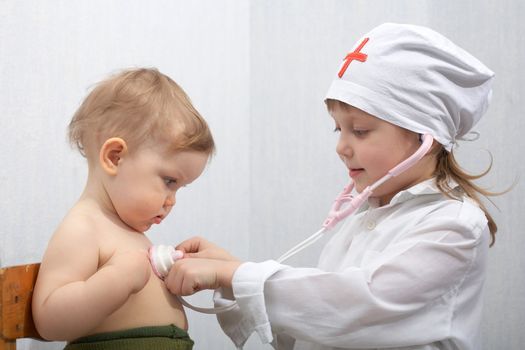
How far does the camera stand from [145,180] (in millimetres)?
1105

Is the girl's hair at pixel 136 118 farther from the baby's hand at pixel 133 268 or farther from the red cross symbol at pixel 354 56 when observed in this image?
the red cross symbol at pixel 354 56

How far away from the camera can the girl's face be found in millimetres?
1234

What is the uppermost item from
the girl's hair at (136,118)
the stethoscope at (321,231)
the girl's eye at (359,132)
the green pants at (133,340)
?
the girl's hair at (136,118)

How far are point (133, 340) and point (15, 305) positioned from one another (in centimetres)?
17

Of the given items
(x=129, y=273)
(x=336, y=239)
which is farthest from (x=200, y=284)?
(x=336, y=239)

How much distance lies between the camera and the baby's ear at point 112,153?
3.58 feet

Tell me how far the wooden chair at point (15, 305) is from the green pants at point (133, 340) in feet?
0.23

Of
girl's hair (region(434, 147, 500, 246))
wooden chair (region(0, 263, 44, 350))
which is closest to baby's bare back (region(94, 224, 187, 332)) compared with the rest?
wooden chair (region(0, 263, 44, 350))

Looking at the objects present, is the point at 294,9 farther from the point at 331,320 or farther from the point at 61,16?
the point at 331,320

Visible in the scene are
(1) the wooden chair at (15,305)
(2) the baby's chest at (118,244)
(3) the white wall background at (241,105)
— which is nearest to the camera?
(1) the wooden chair at (15,305)

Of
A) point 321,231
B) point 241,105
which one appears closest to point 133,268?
point 321,231

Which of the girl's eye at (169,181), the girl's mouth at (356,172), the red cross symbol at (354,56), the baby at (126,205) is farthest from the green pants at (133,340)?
the red cross symbol at (354,56)

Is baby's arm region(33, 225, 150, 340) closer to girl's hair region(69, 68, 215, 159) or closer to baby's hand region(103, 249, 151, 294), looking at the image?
baby's hand region(103, 249, 151, 294)

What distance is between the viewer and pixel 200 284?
3.62ft
